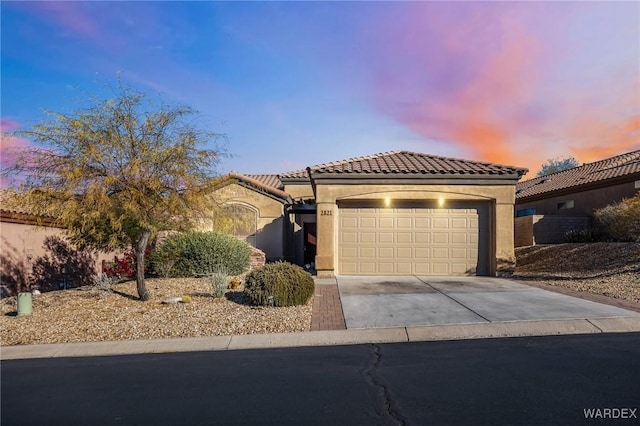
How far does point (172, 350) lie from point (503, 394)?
17.1 ft

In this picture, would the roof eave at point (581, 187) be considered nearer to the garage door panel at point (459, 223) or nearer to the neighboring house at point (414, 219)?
the neighboring house at point (414, 219)

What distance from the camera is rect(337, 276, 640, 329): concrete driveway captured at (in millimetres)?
8922

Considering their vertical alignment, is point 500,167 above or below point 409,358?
above

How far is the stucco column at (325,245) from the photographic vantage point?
1633cm

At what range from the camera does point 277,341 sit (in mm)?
7957

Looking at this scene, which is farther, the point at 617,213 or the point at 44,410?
the point at 617,213

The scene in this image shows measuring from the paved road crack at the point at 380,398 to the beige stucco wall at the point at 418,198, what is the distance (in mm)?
9949

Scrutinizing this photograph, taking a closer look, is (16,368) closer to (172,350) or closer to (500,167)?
(172,350)

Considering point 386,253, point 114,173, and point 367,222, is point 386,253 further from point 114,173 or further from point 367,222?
point 114,173

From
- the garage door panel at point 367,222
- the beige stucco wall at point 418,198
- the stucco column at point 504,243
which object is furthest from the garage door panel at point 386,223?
the stucco column at point 504,243

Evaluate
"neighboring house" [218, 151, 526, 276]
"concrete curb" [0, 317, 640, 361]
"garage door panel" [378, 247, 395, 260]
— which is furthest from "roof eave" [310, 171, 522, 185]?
"concrete curb" [0, 317, 640, 361]

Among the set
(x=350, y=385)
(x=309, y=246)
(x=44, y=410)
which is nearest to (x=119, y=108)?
(x=44, y=410)

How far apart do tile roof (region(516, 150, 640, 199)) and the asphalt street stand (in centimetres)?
1933

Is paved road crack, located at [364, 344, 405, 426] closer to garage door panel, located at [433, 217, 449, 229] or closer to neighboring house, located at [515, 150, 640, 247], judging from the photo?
garage door panel, located at [433, 217, 449, 229]
